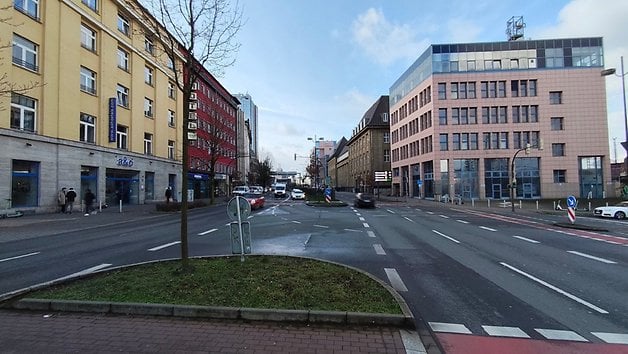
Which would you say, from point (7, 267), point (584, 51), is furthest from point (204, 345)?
point (584, 51)

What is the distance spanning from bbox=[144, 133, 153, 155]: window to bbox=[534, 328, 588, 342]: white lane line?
1517 inches

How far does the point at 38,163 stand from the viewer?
2322 cm

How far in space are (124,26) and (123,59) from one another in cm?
299

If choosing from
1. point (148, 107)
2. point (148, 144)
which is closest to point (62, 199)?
point (148, 144)

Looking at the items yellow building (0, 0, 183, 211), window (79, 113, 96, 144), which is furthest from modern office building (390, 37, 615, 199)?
window (79, 113, 96, 144)

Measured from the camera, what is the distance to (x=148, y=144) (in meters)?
38.5

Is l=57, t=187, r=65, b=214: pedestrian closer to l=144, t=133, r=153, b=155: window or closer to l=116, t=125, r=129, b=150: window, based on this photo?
l=116, t=125, r=129, b=150: window

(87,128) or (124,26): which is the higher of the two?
(124,26)

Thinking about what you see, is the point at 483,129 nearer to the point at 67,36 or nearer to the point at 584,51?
the point at 584,51

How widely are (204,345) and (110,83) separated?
32699 millimetres

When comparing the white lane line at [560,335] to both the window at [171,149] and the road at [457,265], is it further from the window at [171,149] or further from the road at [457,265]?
the window at [171,149]

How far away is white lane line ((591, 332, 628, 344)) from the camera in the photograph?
460cm

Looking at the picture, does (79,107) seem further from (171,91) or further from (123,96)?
(171,91)

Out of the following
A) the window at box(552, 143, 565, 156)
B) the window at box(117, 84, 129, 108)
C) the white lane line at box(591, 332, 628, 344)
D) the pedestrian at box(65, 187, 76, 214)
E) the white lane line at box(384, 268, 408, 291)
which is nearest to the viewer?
the white lane line at box(591, 332, 628, 344)
